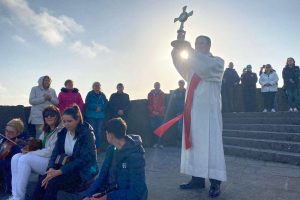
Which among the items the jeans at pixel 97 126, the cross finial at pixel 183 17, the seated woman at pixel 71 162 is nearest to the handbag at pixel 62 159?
the seated woman at pixel 71 162

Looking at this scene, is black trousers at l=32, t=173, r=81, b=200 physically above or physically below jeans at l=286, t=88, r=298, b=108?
below

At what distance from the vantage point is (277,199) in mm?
4188

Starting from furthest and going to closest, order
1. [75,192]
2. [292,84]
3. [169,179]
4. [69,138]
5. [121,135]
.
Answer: [292,84], [169,179], [69,138], [75,192], [121,135]

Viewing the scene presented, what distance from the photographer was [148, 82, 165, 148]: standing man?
33.2ft

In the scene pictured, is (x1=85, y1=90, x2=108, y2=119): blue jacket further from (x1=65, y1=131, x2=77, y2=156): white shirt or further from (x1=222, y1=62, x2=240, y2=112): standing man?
(x1=222, y1=62, x2=240, y2=112): standing man

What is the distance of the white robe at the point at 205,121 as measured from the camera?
4.40 m

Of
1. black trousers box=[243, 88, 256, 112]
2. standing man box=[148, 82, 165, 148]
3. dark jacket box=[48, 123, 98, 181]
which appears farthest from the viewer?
black trousers box=[243, 88, 256, 112]

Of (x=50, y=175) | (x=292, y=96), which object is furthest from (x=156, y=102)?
(x=50, y=175)

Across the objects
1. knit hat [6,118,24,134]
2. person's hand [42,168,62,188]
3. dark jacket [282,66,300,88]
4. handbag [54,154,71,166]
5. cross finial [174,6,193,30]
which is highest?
dark jacket [282,66,300,88]

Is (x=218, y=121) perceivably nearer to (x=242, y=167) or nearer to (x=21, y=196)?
(x=242, y=167)

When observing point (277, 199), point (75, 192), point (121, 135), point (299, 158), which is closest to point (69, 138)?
point (75, 192)

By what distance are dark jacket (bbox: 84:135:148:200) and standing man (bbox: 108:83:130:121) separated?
576 cm

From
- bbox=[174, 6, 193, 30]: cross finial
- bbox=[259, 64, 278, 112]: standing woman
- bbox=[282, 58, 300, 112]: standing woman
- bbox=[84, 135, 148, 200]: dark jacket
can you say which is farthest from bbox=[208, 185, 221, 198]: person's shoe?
bbox=[259, 64, 278, 112]: standing woman

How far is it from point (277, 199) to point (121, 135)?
7.45ft
